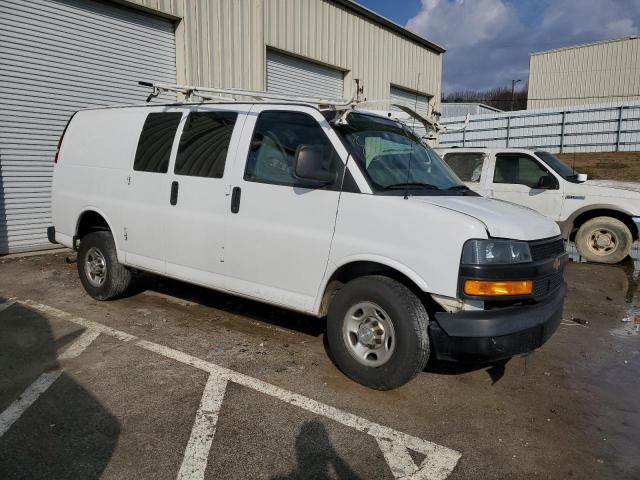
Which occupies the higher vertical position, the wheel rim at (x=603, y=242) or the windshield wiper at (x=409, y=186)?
the windshield wiper at (x=409, y=186)

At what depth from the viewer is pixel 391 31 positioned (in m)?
15.6

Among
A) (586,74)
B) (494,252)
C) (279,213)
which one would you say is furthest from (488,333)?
(586,74)

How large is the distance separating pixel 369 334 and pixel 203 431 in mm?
1290

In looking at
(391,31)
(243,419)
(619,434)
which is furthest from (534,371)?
(391,31)

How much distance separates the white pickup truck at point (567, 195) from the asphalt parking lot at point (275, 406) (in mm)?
3606

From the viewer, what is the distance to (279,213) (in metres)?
3.97

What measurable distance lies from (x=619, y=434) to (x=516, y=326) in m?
0.93

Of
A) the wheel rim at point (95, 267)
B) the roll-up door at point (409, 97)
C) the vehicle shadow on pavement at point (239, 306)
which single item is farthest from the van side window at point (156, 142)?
the roll-up door at point (409, 97)

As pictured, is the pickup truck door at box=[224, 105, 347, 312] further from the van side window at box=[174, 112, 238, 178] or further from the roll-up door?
the roll-up door

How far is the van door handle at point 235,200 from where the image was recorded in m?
4.21

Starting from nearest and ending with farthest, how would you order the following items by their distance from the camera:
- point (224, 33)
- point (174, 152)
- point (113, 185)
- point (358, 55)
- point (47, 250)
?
point (174, 152), point (113, 185), point (47, 250), point (224, 33), point (358, 55)

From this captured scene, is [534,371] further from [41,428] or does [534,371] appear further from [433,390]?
[41,428]

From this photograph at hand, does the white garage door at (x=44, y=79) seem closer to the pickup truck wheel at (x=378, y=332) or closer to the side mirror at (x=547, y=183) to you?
the pickup truck wheel at (x=378, y=332)

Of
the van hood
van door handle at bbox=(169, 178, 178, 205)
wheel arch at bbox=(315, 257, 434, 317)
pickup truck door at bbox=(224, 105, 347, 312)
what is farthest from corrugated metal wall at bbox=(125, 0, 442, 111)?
the van hood
